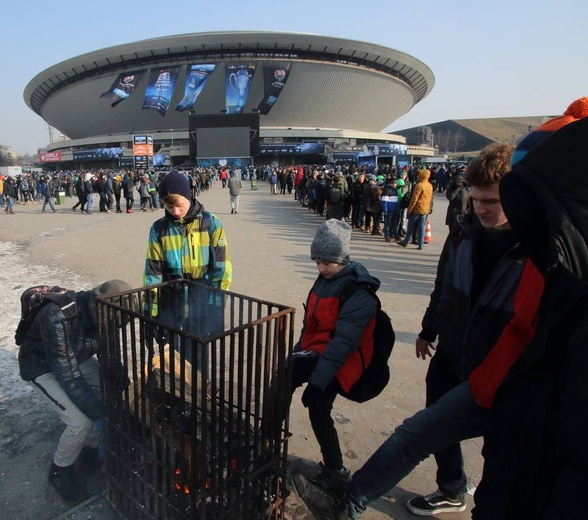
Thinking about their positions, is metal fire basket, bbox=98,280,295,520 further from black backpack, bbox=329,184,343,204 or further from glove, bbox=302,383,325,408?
black backpack, bbox=329,184,343,204

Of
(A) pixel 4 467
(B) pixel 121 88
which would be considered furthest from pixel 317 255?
(B) pixel 121 88

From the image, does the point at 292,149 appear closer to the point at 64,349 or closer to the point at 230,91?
the point at 230,91

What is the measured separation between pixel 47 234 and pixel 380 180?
30.9ft

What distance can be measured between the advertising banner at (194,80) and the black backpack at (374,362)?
65202mm

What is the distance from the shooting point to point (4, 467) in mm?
2459

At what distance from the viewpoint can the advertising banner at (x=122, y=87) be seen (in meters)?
65.5

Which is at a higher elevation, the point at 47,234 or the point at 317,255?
the point at 317,255

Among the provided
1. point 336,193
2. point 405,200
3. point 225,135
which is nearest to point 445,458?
point 405,200

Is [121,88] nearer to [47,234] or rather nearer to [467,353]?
[47,234]

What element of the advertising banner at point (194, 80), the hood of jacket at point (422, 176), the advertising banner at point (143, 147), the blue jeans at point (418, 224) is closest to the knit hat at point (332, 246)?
the hood of jacket at point (422, 176)

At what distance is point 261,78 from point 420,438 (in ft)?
235

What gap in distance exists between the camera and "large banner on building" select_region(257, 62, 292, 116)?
204ft

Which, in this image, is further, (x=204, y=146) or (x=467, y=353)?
(x=204, y=146)

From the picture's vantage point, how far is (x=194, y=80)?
2418 inches
